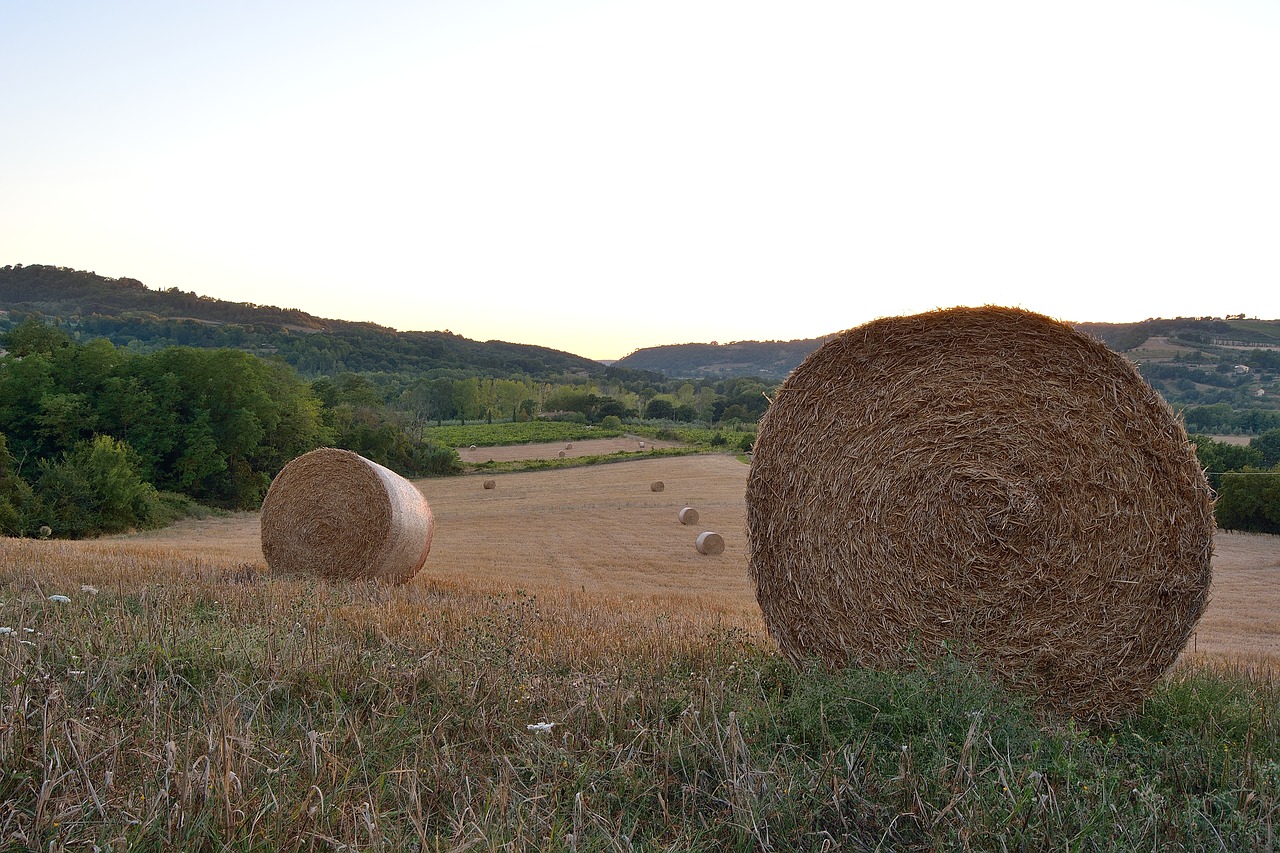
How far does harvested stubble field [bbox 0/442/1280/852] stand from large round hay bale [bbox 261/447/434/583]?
18.1 ft

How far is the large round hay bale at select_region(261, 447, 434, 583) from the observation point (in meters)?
12.4

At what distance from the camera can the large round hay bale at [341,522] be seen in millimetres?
12359

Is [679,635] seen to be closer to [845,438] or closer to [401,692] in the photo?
[845,438]

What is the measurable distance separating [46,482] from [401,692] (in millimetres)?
24792

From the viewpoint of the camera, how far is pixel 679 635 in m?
6.66

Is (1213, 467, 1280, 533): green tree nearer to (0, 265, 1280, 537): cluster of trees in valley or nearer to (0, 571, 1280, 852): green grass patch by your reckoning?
(0, 265, 1280, 537): cluster of trees in valley

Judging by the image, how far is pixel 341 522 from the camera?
41.2 feet

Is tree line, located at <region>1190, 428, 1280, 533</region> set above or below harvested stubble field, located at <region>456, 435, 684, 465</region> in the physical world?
above

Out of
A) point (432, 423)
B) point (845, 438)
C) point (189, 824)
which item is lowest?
point (432, 423)

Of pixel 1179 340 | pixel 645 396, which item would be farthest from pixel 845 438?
pixel 645 396

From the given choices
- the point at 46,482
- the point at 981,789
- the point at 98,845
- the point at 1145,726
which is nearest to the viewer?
the point at 98,845

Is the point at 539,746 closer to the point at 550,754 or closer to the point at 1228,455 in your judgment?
the point at 550,754

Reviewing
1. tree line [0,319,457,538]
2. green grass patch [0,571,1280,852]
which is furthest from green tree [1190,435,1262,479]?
tree line [0,319,457,538]

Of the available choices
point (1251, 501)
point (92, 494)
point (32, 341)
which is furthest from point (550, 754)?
point (32, 341)
